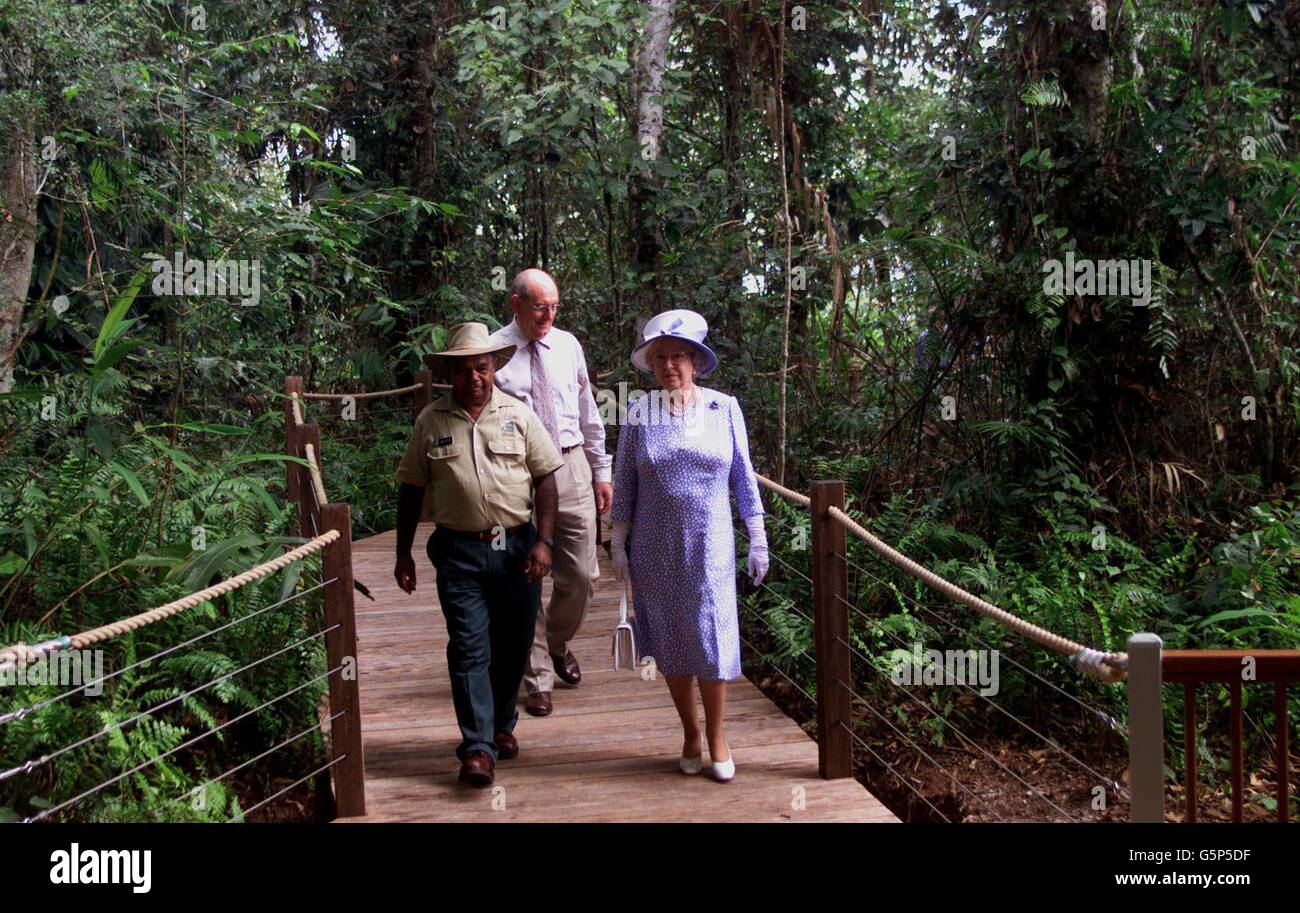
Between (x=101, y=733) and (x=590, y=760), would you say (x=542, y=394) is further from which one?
(x=101, y=733)

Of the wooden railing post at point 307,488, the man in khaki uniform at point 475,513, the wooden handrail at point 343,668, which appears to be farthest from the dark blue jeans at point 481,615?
the wooden railing post at point 307,488

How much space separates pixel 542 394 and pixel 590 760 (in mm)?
1454

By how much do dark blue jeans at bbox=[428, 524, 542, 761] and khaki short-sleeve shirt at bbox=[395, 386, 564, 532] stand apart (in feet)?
0.31

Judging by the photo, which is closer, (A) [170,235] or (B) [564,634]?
(B) [564,634]

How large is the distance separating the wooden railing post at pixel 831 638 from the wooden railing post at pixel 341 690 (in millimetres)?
1628

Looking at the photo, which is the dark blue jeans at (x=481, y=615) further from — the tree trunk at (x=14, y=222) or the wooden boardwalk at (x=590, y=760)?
the tree trunk at (x=14, y=222)

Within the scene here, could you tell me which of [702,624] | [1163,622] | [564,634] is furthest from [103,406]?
[1163,622]

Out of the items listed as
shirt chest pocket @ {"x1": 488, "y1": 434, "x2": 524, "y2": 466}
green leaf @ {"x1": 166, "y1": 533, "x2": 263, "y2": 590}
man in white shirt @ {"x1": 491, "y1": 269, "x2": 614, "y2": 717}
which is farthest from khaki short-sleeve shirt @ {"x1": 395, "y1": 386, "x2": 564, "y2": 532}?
green leaf @ {"x1": 166, "y1": 533, "x2": 263, "y2": 590}

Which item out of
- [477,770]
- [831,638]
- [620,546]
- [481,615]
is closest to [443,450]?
[481,615]

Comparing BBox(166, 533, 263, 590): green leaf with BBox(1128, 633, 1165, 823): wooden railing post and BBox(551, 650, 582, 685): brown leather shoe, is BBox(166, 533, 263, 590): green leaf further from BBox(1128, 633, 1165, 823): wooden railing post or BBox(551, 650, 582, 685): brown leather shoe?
BBox(1128, 633, 1165, 823): wooden railing post

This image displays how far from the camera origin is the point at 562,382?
484cm

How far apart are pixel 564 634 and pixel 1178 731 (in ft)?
10.1

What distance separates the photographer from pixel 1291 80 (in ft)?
24.0
